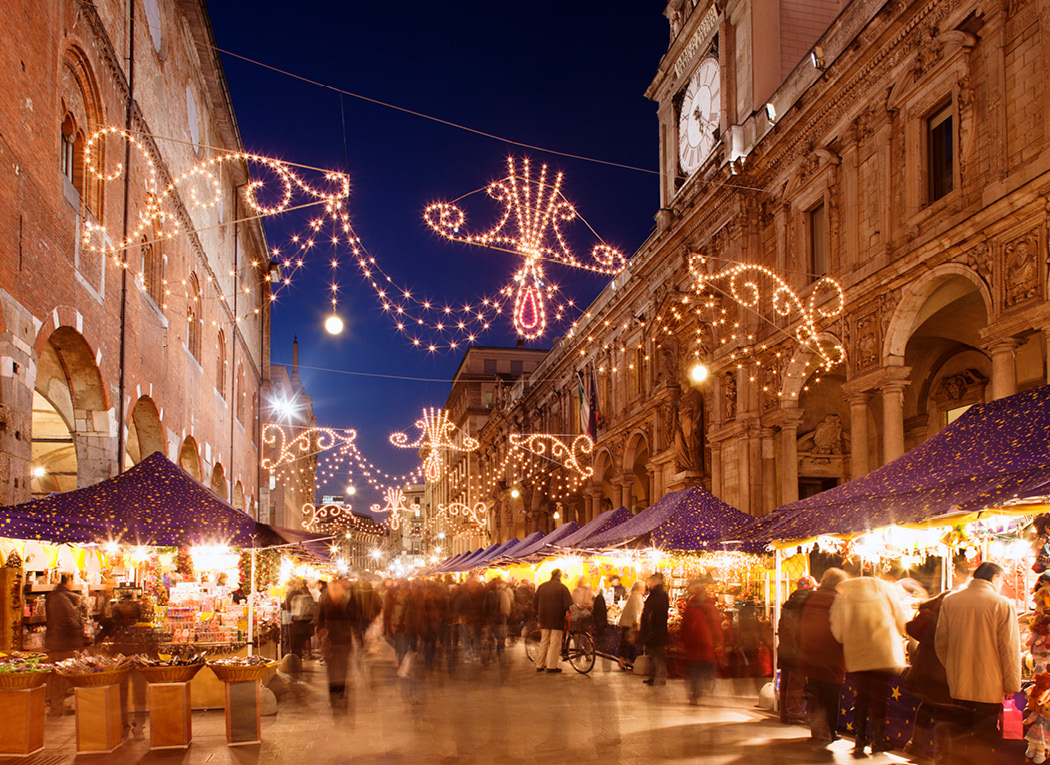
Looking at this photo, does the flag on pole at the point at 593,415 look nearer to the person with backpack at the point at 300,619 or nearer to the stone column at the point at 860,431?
the stone column at the point at 860,431

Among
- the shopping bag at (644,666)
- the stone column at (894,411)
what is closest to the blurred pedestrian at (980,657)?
the shopping bag at (644,666)

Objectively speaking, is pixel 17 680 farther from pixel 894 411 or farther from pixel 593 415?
pixel 593 415

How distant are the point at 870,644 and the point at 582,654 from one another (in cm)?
855

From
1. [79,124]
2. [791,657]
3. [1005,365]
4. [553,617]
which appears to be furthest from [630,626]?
[79,124]

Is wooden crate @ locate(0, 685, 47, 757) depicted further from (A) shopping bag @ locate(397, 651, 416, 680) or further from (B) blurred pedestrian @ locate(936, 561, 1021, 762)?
(B) blurred pedestrian @ locate(936, 561, 1021, 762)

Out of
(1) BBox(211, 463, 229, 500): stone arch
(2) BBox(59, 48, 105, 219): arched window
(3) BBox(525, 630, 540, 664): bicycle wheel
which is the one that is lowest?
(3) BBox(525, 630, 540, 664): bicycle wheel

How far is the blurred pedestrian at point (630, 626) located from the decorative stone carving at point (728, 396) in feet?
24.6

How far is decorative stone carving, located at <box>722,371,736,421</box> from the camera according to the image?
76.5 ft

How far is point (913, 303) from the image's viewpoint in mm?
16094

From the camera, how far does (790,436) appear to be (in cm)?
2103

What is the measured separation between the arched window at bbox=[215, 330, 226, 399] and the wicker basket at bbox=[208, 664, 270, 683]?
1954 cm

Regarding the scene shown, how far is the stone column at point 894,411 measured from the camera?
1669cm

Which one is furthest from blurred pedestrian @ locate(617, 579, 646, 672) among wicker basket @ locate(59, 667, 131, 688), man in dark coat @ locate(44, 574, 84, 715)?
wicker basket @ locate(59, 667, 131, 688)

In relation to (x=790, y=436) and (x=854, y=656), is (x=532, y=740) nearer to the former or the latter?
(x=854, y=656)
